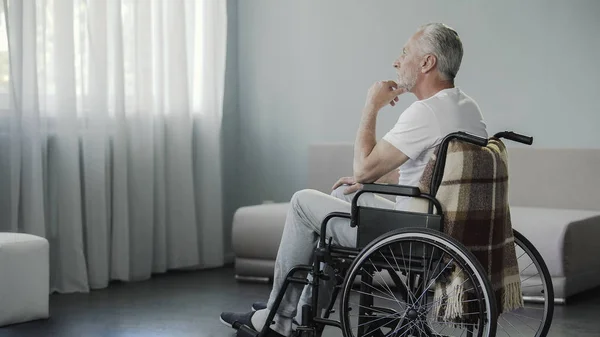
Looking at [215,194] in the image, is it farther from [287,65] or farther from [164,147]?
[287,65]

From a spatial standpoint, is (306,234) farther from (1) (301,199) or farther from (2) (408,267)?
(2) (408,267)

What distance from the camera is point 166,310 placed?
13.1 feet

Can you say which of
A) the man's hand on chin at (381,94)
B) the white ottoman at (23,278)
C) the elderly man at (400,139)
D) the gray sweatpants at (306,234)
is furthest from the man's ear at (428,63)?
the white ottoman at (23,278)

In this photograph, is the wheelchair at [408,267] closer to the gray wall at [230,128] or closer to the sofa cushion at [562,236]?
the sofa cushion at [562,236]

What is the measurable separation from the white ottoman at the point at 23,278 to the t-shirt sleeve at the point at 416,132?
173 cm

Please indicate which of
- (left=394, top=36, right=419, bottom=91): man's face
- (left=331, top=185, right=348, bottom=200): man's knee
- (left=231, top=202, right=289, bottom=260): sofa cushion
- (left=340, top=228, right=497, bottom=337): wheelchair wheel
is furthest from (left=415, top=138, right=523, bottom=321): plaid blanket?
(left=231, top=202, right=289, bottom=260): sofa cushion

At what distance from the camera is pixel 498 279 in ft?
8.89

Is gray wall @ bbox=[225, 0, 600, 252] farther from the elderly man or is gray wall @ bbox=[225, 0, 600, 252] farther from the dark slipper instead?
the dark slipper

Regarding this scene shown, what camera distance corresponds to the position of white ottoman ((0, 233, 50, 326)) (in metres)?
3.65

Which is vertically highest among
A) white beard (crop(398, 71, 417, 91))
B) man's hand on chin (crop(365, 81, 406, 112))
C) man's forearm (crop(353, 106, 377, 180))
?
white beard (crop(398, 71, 417, 91))

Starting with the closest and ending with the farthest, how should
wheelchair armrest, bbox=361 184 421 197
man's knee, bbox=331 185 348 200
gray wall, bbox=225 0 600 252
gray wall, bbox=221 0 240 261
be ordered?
wheelchair armrest, bbox=361 184 421 197 < man's knee, bbox=331 185 348 200 < gray wall, bbox=225 0 600 252 < gray wall, bbox=221 0 240 261

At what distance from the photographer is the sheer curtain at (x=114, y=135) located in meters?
4.33

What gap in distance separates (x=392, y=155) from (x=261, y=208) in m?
2.19

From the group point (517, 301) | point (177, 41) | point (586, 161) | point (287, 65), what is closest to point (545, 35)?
point (586, 161)
